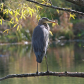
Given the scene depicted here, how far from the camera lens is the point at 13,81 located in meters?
6.20

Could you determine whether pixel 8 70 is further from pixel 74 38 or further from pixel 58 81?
pixel 74 38

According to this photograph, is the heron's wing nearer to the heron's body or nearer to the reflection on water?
the heron's body

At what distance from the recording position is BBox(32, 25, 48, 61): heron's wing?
342 cm

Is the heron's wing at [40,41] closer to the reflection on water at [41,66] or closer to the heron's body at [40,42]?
the heron's body at [40,42]

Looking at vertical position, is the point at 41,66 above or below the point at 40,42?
below

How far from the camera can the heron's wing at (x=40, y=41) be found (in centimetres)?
342

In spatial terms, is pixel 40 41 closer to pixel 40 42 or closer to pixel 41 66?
pixel 40 42

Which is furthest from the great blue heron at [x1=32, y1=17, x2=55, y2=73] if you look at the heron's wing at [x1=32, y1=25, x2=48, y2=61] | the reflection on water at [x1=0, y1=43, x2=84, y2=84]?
the reflection on water at [x1=0, y1=43, x2=84, y2=84]

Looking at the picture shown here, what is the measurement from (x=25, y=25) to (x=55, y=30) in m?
3.70

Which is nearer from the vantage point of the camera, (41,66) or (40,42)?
(40,42)

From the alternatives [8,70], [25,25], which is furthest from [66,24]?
[8,70]

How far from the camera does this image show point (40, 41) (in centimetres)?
352

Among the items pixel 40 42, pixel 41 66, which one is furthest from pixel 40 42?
pixel 41 66

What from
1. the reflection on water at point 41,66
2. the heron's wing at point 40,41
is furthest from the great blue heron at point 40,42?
the reflection on water at point 41,66
